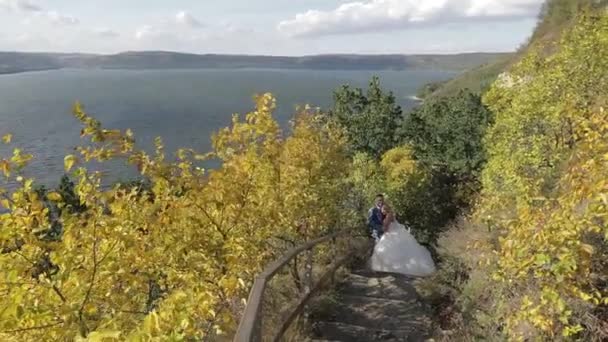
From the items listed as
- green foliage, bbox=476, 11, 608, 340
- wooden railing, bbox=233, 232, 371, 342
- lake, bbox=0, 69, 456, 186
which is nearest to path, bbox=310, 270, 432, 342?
wooden railing, bbox=233, 232, 371, 342

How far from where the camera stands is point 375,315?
8.04 metres

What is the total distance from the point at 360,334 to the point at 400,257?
5.30m

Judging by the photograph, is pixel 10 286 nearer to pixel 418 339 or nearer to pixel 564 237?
pixel 564 237

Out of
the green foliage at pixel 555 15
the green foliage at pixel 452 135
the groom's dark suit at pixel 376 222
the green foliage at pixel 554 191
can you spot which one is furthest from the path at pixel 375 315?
the green foliage at pixel 555 15

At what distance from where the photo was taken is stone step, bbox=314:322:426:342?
7.12 meters

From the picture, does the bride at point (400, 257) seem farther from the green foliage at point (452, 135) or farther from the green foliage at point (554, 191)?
the green foliage at point (452, 135)

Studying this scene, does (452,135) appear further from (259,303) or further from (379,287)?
(259,303)

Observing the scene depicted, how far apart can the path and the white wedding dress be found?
206 centimetres

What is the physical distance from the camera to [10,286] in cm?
389

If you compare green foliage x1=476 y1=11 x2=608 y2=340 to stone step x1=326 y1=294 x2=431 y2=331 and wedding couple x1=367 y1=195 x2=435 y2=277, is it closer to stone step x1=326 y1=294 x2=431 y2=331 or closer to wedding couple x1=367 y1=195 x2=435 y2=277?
stone step x1=326 y1=294 x2=431 y2=331

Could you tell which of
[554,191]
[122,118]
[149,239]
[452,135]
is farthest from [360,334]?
[122,118]

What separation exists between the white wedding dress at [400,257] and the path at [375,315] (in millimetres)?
2065

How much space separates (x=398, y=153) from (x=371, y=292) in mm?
19661

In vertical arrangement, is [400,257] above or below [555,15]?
below
